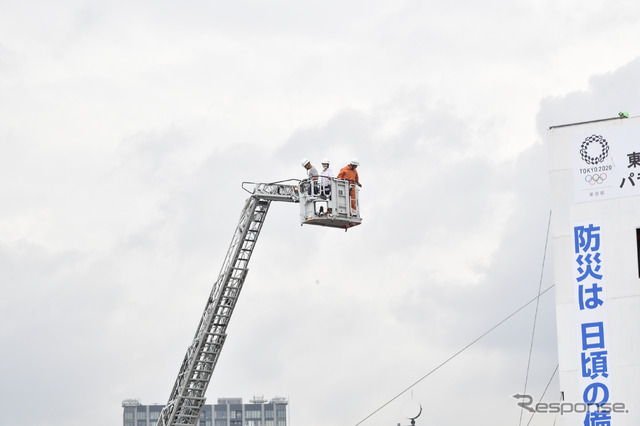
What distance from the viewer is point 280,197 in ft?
179

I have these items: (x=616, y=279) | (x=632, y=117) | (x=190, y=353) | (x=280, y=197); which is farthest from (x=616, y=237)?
(x=190, y=353)

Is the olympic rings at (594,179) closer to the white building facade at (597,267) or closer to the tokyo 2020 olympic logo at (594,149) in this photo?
the white building facade at (597,267)

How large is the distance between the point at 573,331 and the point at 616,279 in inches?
112

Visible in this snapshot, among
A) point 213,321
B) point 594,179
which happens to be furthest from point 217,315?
point 594,179

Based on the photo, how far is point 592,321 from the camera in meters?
49.3

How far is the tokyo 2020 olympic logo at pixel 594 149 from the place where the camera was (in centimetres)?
4997

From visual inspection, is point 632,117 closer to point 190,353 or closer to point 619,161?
point 619,161

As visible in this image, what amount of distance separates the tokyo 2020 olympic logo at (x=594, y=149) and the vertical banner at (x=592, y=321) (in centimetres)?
275

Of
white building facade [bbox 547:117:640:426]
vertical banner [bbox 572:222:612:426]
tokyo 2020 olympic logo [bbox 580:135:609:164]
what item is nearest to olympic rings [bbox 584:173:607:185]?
white building facade [bbox 547:117:640:426]

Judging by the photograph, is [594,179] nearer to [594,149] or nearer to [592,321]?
[594,149]

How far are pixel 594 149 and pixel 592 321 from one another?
7.32 meters

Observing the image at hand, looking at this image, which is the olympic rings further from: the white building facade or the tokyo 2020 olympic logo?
the tokyo 2020 olympic logo

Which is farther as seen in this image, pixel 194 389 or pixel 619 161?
pixel 194 389

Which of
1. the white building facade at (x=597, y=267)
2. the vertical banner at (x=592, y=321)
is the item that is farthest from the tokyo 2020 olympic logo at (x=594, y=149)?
the vertical banner at (x=592, y=321)
